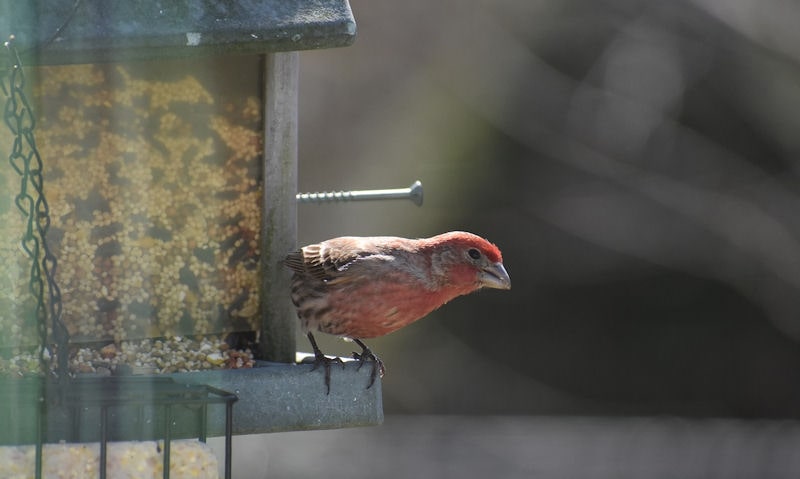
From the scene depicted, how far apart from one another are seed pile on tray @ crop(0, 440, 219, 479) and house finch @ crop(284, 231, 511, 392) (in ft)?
2.61

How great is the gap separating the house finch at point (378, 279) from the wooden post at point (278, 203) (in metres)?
0.06

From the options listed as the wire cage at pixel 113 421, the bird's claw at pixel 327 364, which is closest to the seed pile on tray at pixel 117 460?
the wire cage at pixel 113 421

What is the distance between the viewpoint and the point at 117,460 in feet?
11.2

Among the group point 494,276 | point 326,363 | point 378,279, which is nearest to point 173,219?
point 326,363

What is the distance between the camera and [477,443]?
10.8 metres

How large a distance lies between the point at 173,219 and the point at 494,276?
128cm

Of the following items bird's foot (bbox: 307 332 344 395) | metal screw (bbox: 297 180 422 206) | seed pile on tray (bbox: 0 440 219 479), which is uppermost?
metal screw (bbox: 297 180 422 206)

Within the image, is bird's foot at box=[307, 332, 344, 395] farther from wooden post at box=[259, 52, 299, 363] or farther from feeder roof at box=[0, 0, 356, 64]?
feeder roof at box=[0, 0, 356, 64]

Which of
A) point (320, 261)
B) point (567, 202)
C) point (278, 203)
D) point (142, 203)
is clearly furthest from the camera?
point (567, 202)

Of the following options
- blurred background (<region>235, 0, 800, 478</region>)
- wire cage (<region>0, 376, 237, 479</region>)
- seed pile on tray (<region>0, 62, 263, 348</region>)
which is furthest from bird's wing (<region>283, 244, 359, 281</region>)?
blurred background (<region>235, 0, 800, 478</region>)

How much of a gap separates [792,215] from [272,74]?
7.41m

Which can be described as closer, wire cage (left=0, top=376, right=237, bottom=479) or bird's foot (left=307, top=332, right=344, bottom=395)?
wire cage (left=0, top=376, right=237, bottom=479)

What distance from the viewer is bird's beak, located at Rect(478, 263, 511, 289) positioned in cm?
473

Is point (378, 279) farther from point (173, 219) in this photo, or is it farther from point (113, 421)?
point (113, 421)
